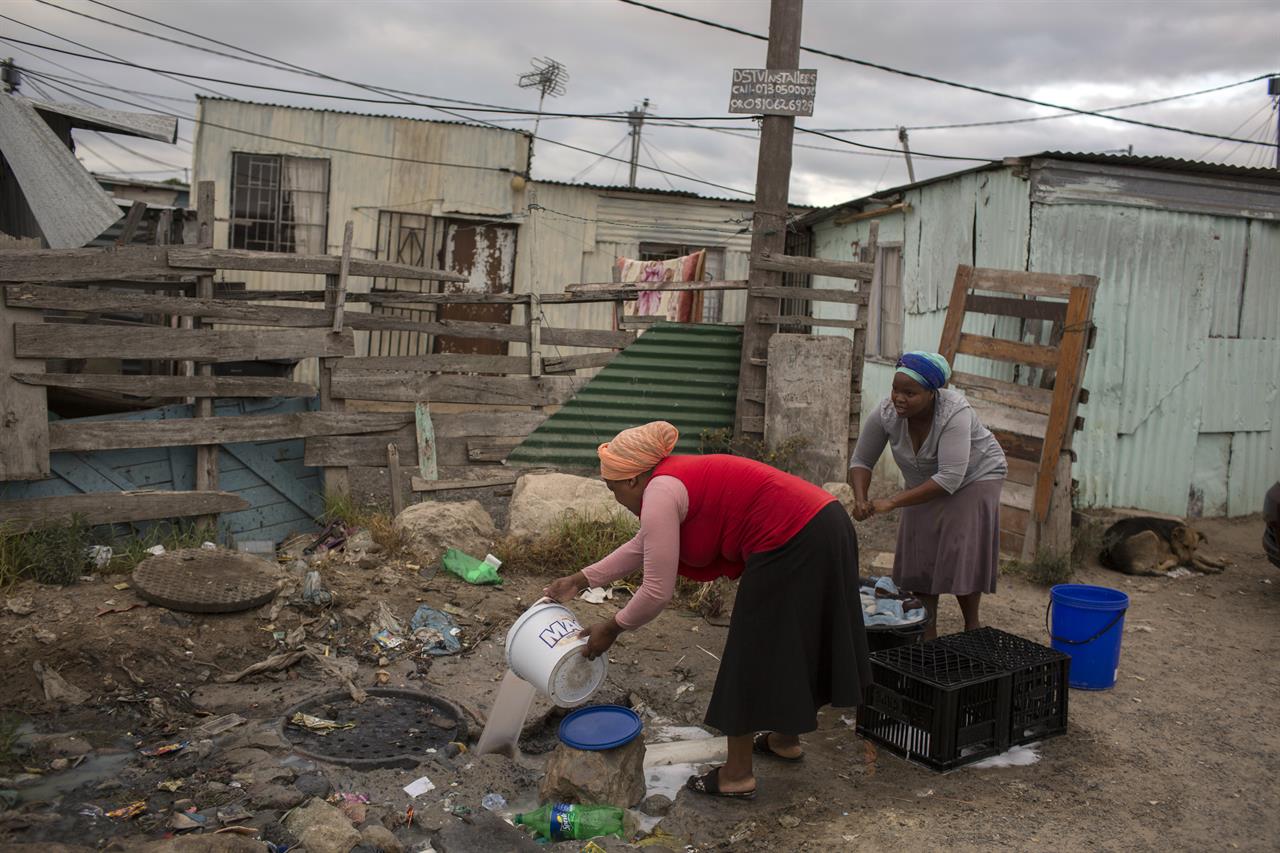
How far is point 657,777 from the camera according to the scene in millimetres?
4035

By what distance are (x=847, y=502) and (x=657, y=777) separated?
4222mm

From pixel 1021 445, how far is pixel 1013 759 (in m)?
4.02

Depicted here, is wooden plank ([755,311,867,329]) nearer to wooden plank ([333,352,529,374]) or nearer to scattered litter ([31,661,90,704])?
wooden plank ([333,352,529,374])

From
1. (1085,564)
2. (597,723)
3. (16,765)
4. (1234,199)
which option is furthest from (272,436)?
(1234,199)

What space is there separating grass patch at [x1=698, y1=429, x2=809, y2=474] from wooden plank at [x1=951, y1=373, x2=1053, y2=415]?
55.8 inches

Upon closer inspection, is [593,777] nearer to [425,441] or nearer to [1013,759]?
[1013,759]

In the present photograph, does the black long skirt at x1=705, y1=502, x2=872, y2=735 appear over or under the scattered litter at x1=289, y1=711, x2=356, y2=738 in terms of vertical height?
over

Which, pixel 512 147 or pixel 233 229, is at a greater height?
pixel 512 147

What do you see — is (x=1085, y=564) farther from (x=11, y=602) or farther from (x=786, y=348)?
(x=11, y=602)

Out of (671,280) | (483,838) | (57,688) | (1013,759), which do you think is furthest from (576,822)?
(671,280)

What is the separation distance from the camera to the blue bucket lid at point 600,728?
3.64 m

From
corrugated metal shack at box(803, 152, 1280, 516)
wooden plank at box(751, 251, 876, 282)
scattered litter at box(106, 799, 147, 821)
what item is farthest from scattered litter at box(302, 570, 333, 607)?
corrugated metal shack at box(803, 152, 1280, 516)

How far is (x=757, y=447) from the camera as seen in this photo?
27.1 feet

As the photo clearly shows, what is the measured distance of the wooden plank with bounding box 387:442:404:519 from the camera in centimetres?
709
